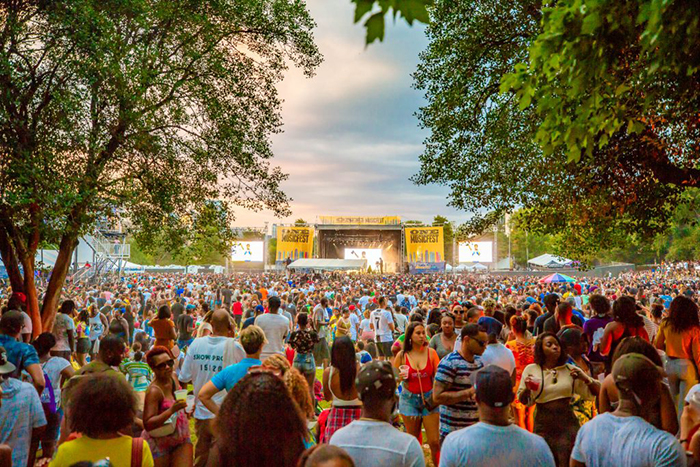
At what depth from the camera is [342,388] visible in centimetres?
423

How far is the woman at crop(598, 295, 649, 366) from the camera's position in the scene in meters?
5.90

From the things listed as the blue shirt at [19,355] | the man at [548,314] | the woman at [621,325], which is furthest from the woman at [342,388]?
the man at [548,314]

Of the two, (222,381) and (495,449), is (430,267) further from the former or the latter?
(495,449)

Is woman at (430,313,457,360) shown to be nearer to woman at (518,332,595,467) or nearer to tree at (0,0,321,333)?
woman at (518,332,595,467)

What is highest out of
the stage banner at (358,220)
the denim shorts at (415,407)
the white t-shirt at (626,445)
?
the stage banner at (358,220)

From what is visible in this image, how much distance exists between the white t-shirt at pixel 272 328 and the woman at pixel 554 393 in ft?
12.4

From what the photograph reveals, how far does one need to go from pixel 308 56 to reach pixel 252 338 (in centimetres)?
909

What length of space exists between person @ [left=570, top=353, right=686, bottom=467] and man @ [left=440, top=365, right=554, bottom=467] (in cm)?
32

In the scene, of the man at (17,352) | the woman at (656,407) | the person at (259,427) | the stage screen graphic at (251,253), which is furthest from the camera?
the stage screen graphic at (251,253)

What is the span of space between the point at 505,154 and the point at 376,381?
24.9 feet

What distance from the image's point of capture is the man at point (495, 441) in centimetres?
261

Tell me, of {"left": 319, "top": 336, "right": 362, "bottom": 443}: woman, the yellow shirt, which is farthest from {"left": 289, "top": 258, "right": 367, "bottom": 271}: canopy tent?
the yellow shirt

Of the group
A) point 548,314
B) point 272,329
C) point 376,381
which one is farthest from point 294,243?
point 376,381

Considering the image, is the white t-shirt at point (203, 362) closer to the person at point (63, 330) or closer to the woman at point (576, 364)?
the woman at point (576, 364)
